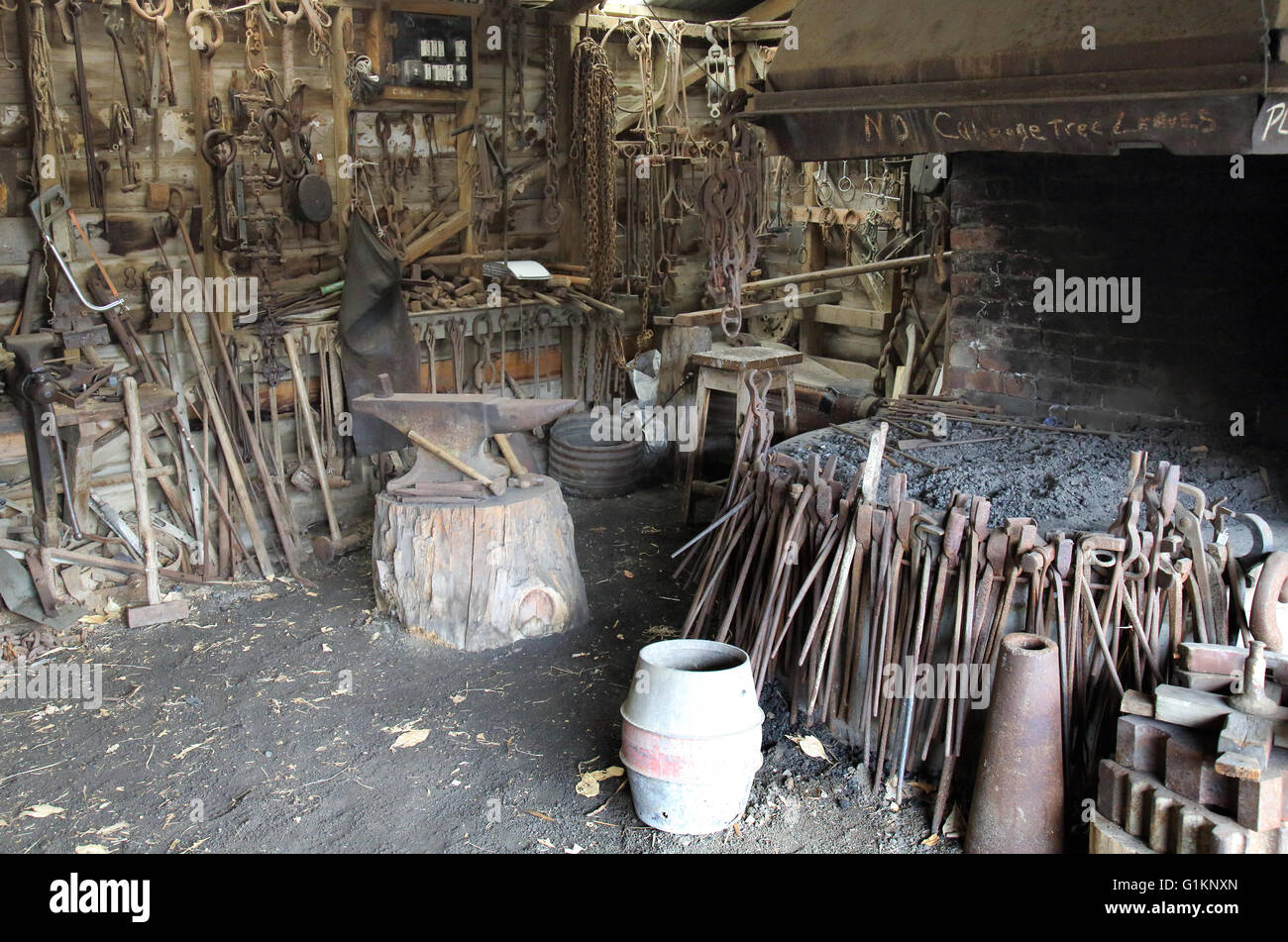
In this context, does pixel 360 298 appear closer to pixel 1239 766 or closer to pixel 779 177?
pixel 779 177

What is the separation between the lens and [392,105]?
22.1 feet

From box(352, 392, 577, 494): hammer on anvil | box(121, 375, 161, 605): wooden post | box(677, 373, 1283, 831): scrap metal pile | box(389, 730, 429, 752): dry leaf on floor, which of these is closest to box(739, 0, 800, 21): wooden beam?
box(352, 392, 577, 494): hammer on anvil

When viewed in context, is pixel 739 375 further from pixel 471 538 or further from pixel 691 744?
pixel 691 744

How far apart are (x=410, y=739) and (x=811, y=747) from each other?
148cm

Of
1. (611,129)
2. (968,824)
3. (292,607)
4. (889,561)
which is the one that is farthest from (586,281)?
(968,824)

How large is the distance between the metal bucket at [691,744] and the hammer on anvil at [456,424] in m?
1.82

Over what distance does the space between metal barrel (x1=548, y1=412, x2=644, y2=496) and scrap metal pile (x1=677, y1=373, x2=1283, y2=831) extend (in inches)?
111

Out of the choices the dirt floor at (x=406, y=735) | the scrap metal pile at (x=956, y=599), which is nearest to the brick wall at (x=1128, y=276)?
the dirt floor at (x=406, y=735)

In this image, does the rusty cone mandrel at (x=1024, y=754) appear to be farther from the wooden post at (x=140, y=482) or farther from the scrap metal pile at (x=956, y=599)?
the wooden post at (x=140, y=482)

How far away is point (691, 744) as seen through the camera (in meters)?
3.52

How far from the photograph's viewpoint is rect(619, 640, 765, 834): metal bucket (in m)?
3.53

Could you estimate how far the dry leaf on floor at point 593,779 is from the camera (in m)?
3.94

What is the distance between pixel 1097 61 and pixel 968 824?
92.3 inches

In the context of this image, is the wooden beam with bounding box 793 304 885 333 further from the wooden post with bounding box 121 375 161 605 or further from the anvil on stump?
the wooden post with bounding box 121 375 161 605
